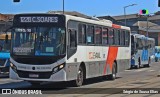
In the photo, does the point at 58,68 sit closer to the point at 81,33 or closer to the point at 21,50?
the point at 21,50

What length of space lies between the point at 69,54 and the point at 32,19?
210 centimetres

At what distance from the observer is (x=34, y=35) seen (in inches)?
688

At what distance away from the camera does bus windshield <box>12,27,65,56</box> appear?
56.5ft

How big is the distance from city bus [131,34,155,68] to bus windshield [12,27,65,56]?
871 inches

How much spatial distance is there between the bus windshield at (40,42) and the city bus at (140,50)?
2212 cm

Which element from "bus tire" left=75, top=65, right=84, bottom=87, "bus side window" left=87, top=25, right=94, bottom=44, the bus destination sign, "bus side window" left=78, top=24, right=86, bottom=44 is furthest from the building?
the bus destination sign

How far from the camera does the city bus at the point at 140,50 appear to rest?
1533 inches

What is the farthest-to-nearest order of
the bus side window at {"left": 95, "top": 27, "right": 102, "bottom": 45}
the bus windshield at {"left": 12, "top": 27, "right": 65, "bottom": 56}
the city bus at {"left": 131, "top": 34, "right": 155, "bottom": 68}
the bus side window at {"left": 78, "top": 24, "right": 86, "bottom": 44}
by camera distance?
the city bus at {"left": 131, "top": 34, "right": 155, "bottom": 68} < the bus side window at {"left": 95, "top": 27, "right": 102, "bottom": 45} < the bus side window at {"left": 78, "top": 24, "right": 86, "bottom": 44} < the bus windshield at {"left": 12, "top": 27, "right": 65, "bottom": 56}

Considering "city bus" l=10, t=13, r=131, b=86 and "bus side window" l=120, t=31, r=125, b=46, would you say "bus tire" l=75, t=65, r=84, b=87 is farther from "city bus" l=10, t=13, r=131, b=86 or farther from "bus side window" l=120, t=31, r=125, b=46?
"bus side window" l=120, t=31, r=125, b=46

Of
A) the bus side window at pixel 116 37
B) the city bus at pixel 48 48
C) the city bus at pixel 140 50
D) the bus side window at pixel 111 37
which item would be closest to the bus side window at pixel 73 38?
the city bus at pixel 48 48

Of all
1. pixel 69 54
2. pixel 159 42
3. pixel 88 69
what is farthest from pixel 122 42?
pixel 159 42

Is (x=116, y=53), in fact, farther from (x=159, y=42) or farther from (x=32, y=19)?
(x=159, y=42)

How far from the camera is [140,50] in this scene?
40.9 metres

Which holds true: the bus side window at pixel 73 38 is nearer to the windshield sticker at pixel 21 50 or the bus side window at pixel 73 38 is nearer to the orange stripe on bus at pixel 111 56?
the windshield sticker at pixel 21 50
